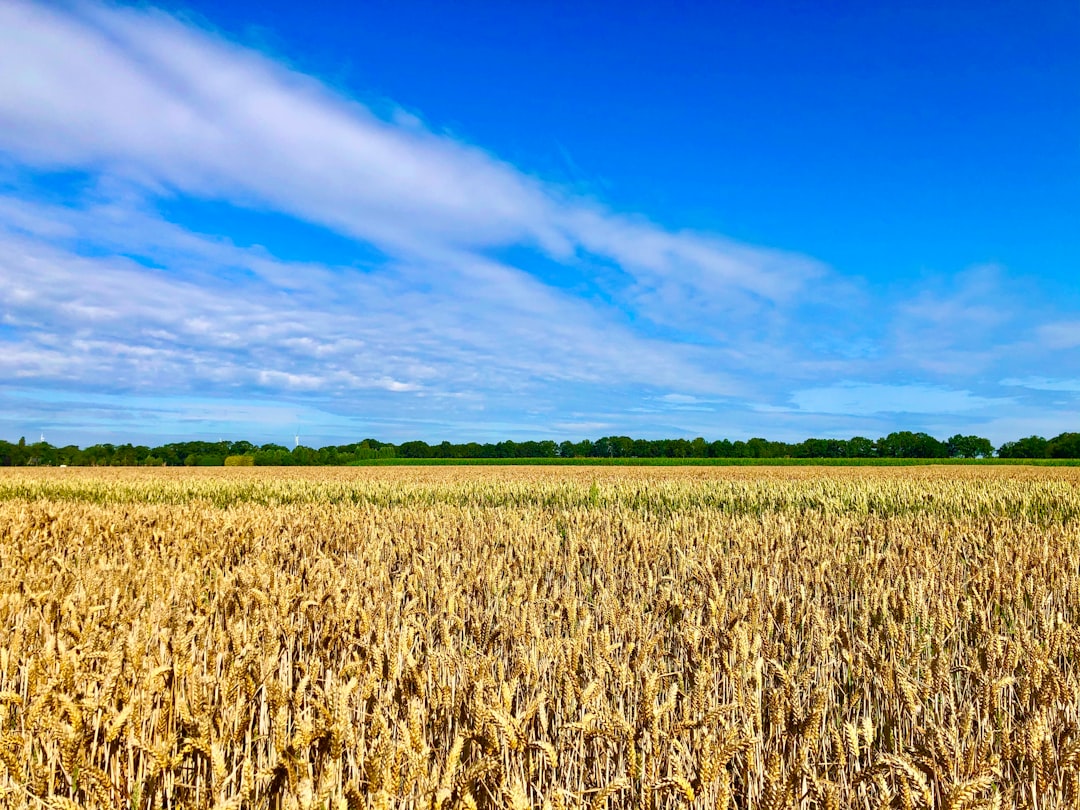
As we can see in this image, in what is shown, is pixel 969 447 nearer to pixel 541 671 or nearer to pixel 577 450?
pixel 577 450

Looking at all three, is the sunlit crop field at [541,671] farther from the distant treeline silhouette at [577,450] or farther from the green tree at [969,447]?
the green tree at [969,447]

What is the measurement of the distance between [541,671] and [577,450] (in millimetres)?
74513

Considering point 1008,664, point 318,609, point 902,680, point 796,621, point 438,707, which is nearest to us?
point 902,680

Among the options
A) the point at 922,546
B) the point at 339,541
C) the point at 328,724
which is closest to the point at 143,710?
the point at 328,724

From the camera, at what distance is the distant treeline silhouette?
67188 millimetres

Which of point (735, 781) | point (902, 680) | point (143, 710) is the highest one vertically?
point (902, 680)

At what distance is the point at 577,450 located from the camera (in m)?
76.9

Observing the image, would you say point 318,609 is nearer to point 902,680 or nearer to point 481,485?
point 902,680

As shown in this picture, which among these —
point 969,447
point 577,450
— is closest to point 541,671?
point 577,450

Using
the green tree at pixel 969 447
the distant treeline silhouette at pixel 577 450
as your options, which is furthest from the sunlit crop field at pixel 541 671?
the green tree at pixel 969 447

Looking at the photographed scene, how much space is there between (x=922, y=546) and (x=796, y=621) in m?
3.32

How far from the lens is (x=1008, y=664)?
2.63m

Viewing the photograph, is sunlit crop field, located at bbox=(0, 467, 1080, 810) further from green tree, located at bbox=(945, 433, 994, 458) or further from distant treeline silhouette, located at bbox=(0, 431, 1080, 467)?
green tree, located at bbox=(945, 433, 994, 458)

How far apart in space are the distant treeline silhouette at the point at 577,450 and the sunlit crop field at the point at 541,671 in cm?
6361
